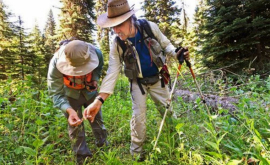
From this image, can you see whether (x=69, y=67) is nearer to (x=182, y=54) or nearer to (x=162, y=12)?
(x=182, y=54)

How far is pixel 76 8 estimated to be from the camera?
13141 mm

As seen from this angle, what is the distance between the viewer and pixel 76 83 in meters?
3.15

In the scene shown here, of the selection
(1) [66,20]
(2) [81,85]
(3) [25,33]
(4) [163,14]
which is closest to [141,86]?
(2) [81,85]

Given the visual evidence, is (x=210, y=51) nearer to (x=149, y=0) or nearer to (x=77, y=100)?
(x=77, y=100)

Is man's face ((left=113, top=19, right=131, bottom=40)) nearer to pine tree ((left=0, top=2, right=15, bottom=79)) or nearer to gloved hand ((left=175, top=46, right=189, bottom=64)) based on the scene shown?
gloved hand ((left=175, top=46, right=189, bottom=64))

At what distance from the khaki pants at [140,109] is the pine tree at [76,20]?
1076cm

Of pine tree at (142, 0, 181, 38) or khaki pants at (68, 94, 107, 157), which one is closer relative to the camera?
khaki pants at (68, 94, 107, 157)

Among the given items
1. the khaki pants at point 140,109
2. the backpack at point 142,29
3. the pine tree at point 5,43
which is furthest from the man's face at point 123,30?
the pine tree at point 5,43

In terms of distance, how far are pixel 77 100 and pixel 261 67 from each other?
7.83 meters

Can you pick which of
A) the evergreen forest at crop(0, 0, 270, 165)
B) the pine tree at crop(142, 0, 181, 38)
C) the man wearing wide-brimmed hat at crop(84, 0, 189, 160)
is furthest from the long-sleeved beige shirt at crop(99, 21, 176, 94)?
the pine tree at crop(142, 0, 181, 38)

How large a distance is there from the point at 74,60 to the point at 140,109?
1.23 meters

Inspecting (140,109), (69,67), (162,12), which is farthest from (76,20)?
(140,109)

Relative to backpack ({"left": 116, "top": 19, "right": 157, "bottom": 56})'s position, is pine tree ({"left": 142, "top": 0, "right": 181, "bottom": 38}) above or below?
above

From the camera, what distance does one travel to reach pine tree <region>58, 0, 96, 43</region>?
1271 cm
